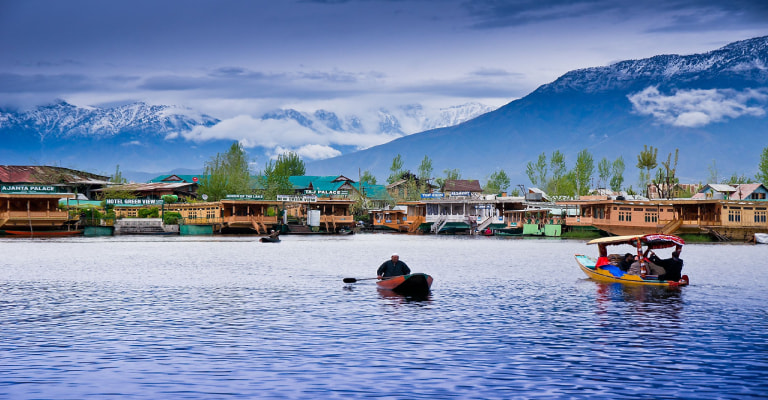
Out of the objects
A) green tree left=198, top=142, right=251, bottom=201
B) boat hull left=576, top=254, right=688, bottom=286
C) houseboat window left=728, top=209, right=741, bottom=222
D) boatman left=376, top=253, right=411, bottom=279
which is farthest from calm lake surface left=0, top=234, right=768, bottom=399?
green tree left=198, top=142, right=251, bottom=201

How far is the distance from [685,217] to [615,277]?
2462 inches

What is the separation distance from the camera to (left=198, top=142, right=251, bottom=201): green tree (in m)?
134

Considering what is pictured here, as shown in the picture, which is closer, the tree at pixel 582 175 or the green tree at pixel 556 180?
the tree at pixel 582 175

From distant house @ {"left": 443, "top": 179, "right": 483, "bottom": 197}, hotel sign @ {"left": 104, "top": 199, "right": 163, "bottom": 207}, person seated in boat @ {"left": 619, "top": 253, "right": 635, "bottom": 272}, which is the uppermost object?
distant house @ {"left": 443, "top": 179, "right": 483, "bottom": 197}

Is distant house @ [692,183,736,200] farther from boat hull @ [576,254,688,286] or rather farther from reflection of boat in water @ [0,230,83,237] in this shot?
reflection of boat in water @ [0,230,83,237]

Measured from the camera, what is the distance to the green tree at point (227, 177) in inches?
5295

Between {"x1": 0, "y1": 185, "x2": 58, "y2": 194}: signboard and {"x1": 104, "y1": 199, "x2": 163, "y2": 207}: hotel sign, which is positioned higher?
{"x1": 0, "y1": 185, "x2": 58, "y2": 194}: signboard

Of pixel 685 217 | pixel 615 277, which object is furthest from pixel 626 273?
pixel 685 217

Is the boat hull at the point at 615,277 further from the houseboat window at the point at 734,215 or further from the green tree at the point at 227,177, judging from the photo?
the green tree at the point at 227,177

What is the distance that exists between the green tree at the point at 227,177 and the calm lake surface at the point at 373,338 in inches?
3534

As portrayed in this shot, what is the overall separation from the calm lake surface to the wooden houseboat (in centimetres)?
5121

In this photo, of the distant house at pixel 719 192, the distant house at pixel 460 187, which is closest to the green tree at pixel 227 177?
the distant house at pixel 460 187

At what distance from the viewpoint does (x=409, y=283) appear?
1337 inches

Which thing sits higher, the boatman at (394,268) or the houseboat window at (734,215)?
the houseboat window at (734,215)
